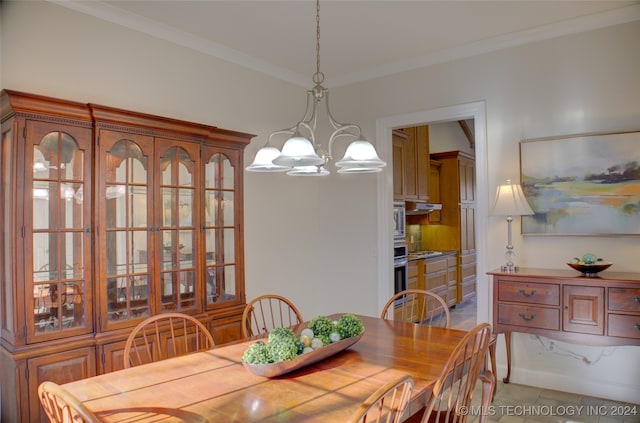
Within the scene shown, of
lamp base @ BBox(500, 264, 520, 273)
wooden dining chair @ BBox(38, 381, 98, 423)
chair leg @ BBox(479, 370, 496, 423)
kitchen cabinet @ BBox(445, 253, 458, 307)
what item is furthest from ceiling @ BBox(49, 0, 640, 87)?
kitchen cabinet @ BBox(445, 253, 458, 307)

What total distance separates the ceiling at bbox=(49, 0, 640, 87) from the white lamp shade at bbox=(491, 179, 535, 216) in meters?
1.25

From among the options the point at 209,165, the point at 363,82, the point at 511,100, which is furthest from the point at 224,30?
the point at 511,100

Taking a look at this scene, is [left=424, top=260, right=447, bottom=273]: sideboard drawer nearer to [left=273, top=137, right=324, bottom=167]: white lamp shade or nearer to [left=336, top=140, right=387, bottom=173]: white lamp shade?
[left=336, top=140, right=387, bottom=173]: white lamp shade

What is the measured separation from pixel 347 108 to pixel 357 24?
133cm

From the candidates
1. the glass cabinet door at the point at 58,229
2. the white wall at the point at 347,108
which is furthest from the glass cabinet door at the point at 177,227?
the white wall at the point at 347,108

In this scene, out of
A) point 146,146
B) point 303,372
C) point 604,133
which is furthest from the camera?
point 604,133

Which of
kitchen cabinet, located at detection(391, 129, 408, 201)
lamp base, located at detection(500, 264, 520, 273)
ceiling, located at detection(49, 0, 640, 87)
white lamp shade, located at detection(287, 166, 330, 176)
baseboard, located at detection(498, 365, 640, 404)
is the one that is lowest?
baseboard, located at detection(498, 365, 640, 404)

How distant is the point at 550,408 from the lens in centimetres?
298

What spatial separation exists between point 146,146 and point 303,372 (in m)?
1.84

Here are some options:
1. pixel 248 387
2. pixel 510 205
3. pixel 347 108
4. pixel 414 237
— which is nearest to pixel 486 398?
pixel 248 387

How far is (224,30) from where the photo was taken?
3.39m

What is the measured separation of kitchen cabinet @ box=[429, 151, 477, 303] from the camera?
21.4 ft

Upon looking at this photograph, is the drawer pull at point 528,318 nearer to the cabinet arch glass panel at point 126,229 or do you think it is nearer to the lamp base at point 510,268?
the lamp base at point 510,268

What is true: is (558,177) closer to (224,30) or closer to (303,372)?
(303,372)
